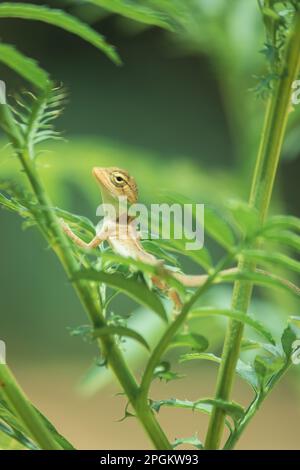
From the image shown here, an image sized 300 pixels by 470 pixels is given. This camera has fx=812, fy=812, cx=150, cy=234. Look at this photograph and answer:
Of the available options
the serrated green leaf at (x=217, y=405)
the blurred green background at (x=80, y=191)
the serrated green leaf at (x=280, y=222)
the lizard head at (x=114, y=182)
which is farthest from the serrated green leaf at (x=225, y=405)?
the blurred green background at (x=80, y=191)

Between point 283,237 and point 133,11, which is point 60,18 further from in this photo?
point 283,237

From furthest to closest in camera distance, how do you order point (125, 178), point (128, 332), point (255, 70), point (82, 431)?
point (82, 431) → point (255, 70) → point (125, 178) → point (128, 332)

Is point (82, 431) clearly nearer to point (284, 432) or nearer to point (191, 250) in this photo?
point (284, 432)

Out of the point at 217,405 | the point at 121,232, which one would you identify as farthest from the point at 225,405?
the point at 121,232

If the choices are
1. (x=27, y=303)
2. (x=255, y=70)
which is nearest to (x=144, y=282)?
(x=255, y=70)

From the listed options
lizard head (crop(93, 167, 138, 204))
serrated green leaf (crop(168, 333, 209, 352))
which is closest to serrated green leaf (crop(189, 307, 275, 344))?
serrated green leaf (crop(168, 333, 209, 352))

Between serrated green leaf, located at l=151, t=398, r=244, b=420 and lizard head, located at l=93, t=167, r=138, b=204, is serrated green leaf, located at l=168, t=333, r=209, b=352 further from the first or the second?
lizard head, located at l=93, t=167, r=138, b=204
